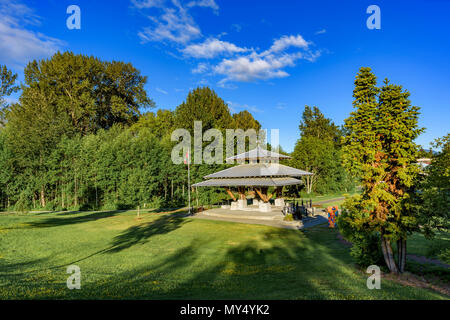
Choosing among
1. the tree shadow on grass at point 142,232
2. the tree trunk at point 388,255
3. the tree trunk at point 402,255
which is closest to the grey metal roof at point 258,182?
the tree shadow on grass at point 142,232

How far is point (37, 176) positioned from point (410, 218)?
34.2m

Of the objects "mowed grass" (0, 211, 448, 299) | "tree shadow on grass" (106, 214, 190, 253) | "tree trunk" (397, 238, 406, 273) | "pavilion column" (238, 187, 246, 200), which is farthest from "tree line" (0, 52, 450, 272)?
"pavilion column" (238, 187, 246, 200)

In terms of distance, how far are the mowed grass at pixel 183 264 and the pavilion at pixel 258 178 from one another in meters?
5.90

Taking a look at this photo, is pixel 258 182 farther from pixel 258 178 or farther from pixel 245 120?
pixel 245 120

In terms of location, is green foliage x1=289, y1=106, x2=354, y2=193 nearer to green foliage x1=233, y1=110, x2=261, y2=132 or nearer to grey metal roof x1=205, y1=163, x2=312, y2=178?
green foliage x1=233, y1=110, x2=261, y2=132

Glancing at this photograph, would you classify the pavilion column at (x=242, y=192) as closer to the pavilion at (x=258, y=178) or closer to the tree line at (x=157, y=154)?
the pavilion at (x=258, y=178)

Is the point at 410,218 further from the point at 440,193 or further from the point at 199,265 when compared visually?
the point at 199,265

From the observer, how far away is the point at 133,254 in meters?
11.2

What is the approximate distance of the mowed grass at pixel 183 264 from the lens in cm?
624

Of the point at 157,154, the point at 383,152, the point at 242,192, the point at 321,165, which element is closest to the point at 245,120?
the point at 321,165

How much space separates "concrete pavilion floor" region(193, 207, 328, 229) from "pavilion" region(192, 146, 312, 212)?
1586mm

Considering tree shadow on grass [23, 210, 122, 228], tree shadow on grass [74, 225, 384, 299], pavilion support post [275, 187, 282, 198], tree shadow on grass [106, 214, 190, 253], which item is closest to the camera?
tree shadow on grass [74, 225, 384, 299]

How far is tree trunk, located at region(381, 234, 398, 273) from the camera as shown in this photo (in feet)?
28.6

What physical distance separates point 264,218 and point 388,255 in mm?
12053
